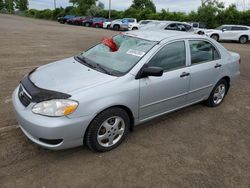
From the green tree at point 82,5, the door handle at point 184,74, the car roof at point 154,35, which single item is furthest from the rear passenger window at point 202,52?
the green tree at point 82,5

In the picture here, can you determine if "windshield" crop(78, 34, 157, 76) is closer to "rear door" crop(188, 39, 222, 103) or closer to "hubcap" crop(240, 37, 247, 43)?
"rear door" crop(188, 39, 222, 103)

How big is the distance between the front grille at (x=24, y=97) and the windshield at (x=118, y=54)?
101cm

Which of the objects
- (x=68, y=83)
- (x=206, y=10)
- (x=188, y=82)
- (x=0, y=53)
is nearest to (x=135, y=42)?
(x=188, y=82)

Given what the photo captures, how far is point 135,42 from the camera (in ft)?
12.8

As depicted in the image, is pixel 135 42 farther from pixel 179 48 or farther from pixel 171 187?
pixel 171 187

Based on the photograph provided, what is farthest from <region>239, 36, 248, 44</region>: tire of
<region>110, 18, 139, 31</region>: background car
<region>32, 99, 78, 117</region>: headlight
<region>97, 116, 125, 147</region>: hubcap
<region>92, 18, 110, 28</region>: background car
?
<region>32, 99, 78, 117</region>: headlight

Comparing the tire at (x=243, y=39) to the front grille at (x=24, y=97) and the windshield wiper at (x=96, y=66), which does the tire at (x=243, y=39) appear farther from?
the front grille at (x=24, y=97)

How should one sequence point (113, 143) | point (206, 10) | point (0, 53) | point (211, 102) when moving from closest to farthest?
1. point (113, 143)
2. point (211, 102)
3. point (0, 53)
4. point (206, 10)

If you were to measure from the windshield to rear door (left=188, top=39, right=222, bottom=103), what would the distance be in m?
0.93

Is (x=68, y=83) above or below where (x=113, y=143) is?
above

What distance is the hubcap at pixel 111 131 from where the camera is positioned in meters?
3.17

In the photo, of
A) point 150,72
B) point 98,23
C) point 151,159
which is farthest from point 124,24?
point 151,159

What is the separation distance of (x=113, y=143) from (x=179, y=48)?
6.15 feet

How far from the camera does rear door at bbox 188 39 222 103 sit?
4176 millimetres
